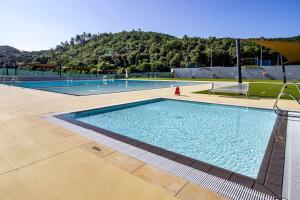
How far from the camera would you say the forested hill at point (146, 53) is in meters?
45.9

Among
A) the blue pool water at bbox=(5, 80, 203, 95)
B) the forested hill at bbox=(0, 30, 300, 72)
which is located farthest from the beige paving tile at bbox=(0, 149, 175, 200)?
the forested hill at bbox=(0, 30, 300, 72)

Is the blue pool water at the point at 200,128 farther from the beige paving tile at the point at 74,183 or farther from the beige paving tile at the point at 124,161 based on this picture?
the beige paving tile at the point at 74,183

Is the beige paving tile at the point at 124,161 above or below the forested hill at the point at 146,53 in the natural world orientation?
below

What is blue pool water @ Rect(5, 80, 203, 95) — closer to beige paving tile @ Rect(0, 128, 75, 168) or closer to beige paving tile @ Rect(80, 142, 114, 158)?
beige paving tile @ Rect(0, 128, 75, 168)

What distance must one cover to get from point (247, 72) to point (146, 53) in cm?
2821

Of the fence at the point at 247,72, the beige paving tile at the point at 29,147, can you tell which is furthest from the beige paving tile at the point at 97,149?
the fence at the point at 247,72

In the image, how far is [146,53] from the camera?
52656 millimetres

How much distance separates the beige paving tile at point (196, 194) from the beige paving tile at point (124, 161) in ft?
2.64

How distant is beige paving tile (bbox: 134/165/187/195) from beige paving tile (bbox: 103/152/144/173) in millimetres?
126

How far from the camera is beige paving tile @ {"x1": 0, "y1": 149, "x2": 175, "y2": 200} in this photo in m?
2.22

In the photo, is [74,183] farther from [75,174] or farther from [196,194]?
[196,194]

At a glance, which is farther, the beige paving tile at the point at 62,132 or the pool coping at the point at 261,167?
the beige paving tile at the point at 62,132

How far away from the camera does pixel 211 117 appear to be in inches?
275

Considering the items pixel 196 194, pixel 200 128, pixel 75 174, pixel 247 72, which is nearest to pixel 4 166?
pixel 75 174
